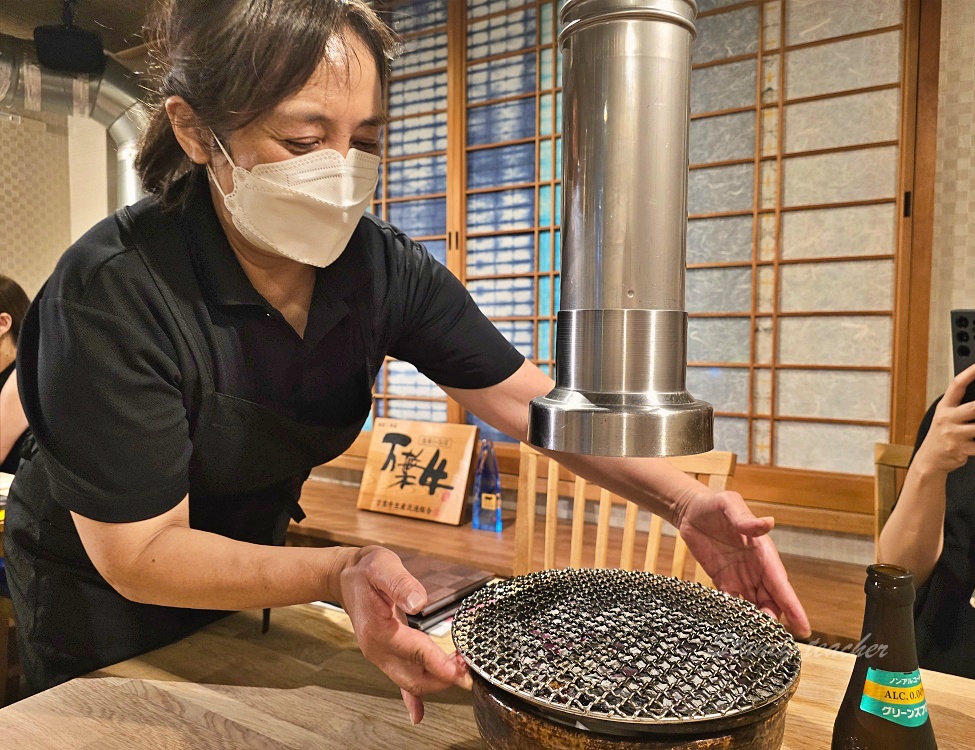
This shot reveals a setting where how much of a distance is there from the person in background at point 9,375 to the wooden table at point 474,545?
3.39 feet

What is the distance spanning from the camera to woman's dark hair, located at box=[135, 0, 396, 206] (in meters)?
0.88

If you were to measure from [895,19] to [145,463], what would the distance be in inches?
94.8

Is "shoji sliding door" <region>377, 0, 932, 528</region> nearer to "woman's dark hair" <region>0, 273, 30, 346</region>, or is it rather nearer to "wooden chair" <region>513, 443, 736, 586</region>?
"wooden chair" <region>513, 443, 736, 586</region>

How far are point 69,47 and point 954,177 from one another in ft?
9.56

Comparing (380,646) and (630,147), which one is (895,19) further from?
(380,646)

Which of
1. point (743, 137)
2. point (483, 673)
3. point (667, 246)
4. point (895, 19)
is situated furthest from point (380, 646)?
point (895, 19)

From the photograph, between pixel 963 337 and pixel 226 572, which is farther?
pixel 963 337

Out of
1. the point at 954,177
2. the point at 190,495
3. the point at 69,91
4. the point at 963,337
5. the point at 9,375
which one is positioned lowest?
the point at 190,495

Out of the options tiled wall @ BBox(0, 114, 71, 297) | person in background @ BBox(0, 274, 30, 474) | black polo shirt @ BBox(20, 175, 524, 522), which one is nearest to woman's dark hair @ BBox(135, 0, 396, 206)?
black polo shirt @ BBox(20, 175, 524, 522)

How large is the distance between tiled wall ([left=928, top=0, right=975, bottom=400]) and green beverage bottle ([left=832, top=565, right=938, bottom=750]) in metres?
1.81

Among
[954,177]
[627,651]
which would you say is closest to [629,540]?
[627,651]

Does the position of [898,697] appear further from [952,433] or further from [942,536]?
[942,536]

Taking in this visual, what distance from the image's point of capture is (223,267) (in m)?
0.97

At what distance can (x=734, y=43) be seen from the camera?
2361mm
